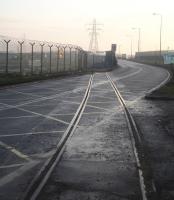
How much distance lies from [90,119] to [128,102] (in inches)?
247

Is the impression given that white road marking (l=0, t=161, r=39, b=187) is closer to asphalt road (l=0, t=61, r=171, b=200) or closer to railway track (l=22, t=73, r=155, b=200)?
asphalt road (l=0, t=61, r=171, b=200)

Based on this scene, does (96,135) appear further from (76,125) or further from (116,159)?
(116,159)

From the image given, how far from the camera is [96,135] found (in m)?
12.8

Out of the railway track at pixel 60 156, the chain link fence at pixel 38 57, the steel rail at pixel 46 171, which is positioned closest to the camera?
the steel rail at pixel 46 171

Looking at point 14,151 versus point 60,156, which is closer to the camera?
point 60,156

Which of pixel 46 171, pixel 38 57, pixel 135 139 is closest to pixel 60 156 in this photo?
pixel 46 171

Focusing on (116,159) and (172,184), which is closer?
(172,184)

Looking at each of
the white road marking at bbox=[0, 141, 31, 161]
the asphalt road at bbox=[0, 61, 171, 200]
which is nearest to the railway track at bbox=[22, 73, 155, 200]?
the asphalt road at bbox=[0, 61, 171, 200]

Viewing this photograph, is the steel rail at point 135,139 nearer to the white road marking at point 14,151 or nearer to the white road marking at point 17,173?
the white road marking at point 17,173

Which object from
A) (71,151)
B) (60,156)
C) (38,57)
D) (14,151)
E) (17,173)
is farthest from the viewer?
(38,57)

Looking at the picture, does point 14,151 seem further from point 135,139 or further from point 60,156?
point 135,139

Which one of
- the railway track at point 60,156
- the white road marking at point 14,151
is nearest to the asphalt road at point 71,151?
the white road marking at point 14,151

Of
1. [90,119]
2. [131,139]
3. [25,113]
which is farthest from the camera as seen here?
[25,113]

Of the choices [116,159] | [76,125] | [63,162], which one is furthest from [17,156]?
[76,125]
